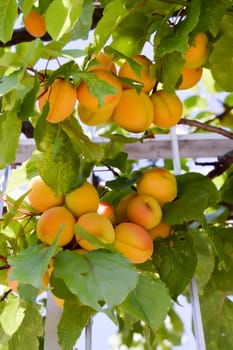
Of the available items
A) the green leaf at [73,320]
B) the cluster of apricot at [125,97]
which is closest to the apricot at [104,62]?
the cluster of apricot at [125,97]

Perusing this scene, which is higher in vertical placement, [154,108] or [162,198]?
[154,108]

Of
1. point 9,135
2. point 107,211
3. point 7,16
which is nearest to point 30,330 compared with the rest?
point 107,211

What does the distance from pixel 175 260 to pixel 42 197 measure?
0.75ft

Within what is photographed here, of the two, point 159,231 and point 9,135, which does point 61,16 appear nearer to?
point 9,135

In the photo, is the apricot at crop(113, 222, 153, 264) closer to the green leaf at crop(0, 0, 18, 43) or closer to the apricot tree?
the apricot tree

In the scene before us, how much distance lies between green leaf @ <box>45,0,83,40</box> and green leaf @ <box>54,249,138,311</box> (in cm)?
26

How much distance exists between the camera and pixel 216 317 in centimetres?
92

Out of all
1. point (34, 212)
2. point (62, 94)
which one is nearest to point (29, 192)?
point (34, 212)

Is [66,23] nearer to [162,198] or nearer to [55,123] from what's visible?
[55,123]

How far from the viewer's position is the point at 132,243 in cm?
64

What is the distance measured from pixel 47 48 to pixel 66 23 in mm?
65

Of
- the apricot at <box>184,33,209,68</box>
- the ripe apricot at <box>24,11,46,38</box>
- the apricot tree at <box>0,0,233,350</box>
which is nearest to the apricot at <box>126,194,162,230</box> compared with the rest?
the apricot tree at <box>0,0,233,350</box>

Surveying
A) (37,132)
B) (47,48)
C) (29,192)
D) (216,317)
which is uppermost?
(47,48)

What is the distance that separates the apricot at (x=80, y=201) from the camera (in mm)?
667
